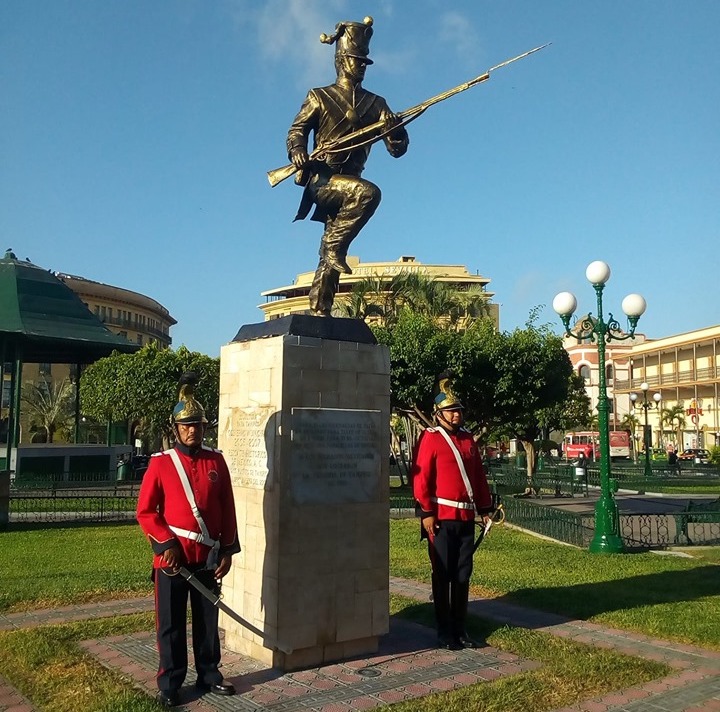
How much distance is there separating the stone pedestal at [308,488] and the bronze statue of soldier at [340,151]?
2.93ft

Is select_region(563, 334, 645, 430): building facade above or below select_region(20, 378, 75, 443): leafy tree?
above

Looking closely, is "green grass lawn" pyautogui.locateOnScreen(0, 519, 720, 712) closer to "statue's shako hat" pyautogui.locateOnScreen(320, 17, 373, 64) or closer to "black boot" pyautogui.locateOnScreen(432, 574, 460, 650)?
"black boot" pyautogui.locateOnScreen(432, 574, 460, 650)

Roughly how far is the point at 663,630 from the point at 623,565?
4.39 m

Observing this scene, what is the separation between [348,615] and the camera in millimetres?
6414

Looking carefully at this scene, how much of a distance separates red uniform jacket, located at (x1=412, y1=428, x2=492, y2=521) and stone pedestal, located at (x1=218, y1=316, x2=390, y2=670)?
355 millimetres

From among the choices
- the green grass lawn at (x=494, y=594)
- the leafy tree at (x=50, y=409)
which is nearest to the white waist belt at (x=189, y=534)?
the green grass lawn at (x=494, y=594)

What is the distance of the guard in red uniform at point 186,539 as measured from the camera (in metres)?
5.37

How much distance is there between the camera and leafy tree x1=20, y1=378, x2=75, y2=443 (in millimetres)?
47416

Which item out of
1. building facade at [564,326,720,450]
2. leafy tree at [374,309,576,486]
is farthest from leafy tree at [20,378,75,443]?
building facade at [564,326,720,450]

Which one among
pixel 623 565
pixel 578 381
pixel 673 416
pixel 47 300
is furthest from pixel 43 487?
pixel 673 416

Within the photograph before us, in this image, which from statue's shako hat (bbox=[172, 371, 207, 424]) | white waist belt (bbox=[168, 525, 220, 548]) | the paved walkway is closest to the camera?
the paved walkway

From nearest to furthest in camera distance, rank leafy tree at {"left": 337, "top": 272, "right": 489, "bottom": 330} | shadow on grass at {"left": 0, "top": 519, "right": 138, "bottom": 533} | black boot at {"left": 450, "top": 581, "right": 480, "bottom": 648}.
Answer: black boot at {"left": 450, "top": 581, "right": 480, "bottom": 648} < shadow on grass at {"left": 0, "top": 519, "right": 138, "bottom": 533} < leafy tree at {"left": 337, "top": 272, "right": 489, "bottom": 330}

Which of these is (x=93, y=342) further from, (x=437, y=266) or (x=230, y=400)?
(x=437, y=266)

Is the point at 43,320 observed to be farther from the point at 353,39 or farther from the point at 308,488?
the point at 308,488
